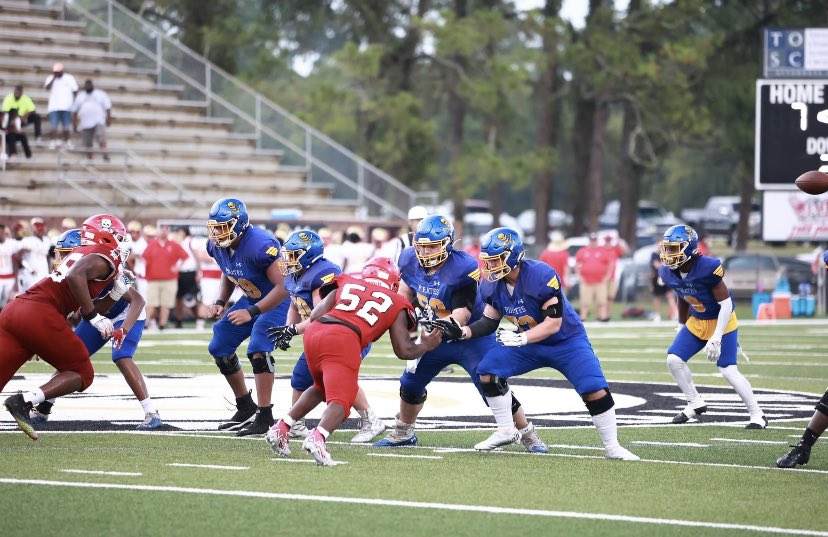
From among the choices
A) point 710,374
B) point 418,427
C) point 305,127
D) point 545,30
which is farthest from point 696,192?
point 418,427

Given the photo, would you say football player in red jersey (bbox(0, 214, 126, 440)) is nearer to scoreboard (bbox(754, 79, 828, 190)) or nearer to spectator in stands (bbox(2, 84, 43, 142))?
scoreboard (bbox(754, 79, 828, 190))

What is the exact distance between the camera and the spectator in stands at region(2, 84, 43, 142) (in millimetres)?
26000

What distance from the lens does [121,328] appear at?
10.6m

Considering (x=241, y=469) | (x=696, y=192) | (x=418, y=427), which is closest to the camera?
(x=241, y=469)

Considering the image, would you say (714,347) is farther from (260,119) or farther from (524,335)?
(260,119)

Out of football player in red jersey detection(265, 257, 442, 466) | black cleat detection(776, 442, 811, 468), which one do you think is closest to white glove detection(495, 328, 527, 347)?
football player in red jersey detection(265, 257, 442, 466)

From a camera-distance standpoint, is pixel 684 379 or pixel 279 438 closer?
pixel 279 438

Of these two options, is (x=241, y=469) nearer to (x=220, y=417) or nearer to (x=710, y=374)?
(x=220, y=417)

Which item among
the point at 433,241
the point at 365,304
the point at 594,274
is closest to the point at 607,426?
the point at 433,241

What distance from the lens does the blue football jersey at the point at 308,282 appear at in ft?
32.0

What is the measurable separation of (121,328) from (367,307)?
263cm

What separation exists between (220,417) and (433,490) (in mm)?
4049

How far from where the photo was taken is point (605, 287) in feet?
85.4

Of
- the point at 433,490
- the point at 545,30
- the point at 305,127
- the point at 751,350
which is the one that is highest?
the point at 545,30
